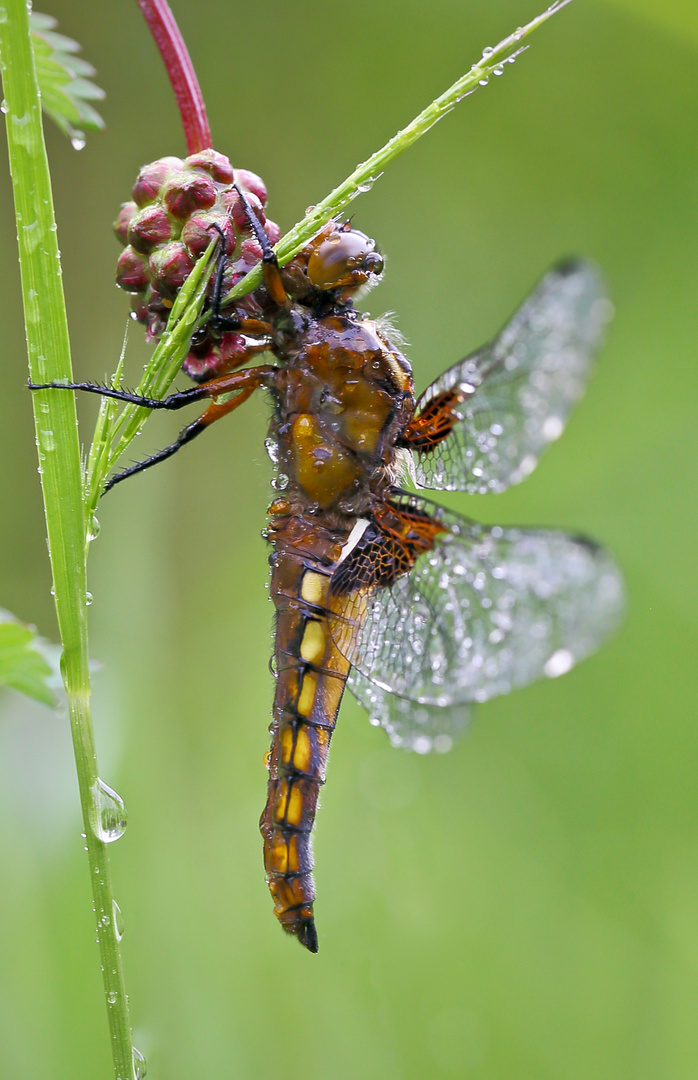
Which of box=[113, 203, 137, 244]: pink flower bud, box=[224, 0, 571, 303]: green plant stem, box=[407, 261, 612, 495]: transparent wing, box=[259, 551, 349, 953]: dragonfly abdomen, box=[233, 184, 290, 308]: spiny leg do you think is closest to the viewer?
box=[224, 0, 571, 303]: green plant stem

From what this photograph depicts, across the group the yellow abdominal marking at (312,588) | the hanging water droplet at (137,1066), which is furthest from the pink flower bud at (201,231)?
the hanging water droplet at (137,1066)

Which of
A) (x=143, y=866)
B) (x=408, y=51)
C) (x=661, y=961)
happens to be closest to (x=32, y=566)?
(x=143, y=866)

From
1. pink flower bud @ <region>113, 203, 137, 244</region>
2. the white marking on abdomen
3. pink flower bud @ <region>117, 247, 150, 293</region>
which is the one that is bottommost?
the white marking on abdomen

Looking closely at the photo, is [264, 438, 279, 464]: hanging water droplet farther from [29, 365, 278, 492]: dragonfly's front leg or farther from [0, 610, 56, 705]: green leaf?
[0, 610, 56, 705]: green leaf

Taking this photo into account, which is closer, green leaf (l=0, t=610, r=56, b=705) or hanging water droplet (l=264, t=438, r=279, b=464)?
green leaf (l=0, t=610, r=56, b=705)

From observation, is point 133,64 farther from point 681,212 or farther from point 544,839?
point 544,839

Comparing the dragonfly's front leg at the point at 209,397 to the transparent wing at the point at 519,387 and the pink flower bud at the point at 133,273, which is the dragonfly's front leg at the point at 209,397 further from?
the transparent wing at the point at 519,387

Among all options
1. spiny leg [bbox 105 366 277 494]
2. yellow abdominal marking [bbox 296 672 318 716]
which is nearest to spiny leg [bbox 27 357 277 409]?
spiny leg [bbox 105 366 277 494]

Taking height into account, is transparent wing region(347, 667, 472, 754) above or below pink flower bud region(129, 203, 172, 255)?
below
